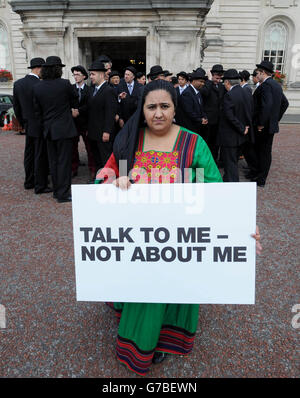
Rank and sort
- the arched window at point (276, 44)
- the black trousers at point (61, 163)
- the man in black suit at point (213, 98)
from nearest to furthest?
the black trousers at point (61, 163), the man in black suit at point (213, 98), the arched window at point (276, 44)

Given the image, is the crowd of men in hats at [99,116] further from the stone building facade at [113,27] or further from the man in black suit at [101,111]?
the stone building facade at [113,27]

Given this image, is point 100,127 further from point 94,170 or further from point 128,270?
point 128,270

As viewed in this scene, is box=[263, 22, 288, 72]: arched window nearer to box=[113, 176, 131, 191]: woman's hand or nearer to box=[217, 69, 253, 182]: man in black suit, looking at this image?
box=[217, 69, 253, 182]: man in black suit

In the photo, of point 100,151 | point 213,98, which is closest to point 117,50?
point 213,98

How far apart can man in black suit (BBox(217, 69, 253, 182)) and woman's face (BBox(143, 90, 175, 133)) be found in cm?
391

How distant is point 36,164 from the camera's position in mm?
5844

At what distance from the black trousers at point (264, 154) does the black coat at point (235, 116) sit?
0.57 metres

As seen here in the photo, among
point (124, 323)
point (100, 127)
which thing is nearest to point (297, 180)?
point (100, 127)

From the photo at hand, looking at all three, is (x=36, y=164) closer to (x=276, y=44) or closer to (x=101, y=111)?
(x=101, y=111)

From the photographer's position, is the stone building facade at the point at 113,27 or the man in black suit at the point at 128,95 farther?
the stone building facade at the point at 113,27

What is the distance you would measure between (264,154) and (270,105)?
901 mm

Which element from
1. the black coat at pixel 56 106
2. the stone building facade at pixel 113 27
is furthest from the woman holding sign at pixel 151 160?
the stone building facade at pixel 113 27

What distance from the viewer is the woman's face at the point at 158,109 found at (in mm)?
2076
